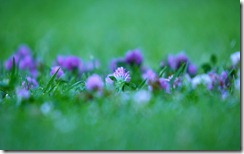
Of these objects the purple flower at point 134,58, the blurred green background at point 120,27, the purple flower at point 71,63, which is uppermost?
the blurred green background at point 120,27

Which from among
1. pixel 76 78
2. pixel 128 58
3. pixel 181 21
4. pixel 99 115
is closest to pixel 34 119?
pixel 99 115

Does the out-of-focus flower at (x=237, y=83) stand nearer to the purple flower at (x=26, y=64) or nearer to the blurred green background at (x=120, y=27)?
the blurred green background at (x=120, y=27)

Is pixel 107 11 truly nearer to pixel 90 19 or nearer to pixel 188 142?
pixel 90 19

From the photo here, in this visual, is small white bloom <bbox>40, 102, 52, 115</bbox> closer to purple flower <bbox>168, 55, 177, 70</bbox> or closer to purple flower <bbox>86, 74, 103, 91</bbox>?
purple flower <bbox>86, 74, 103, 91</bbox>

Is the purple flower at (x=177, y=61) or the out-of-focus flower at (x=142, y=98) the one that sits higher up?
the purple flower at (x=177, y=61)

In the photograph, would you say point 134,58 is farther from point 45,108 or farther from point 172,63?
point 45,108

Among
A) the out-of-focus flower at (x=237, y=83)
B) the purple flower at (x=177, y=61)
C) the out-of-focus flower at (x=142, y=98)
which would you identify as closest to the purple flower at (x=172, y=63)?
the purple flower at (x=177, y=61)

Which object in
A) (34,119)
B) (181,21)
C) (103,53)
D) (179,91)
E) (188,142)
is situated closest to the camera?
(188,142)

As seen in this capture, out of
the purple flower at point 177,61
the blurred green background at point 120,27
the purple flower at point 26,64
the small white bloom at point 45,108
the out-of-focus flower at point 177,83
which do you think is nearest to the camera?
the small white bloom at point 45,108

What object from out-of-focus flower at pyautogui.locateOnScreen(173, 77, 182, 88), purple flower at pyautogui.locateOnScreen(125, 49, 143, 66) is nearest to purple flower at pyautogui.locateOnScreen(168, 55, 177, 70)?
purple flower at pyautogui.locateOnScreen(125, 49, 143, 66)
